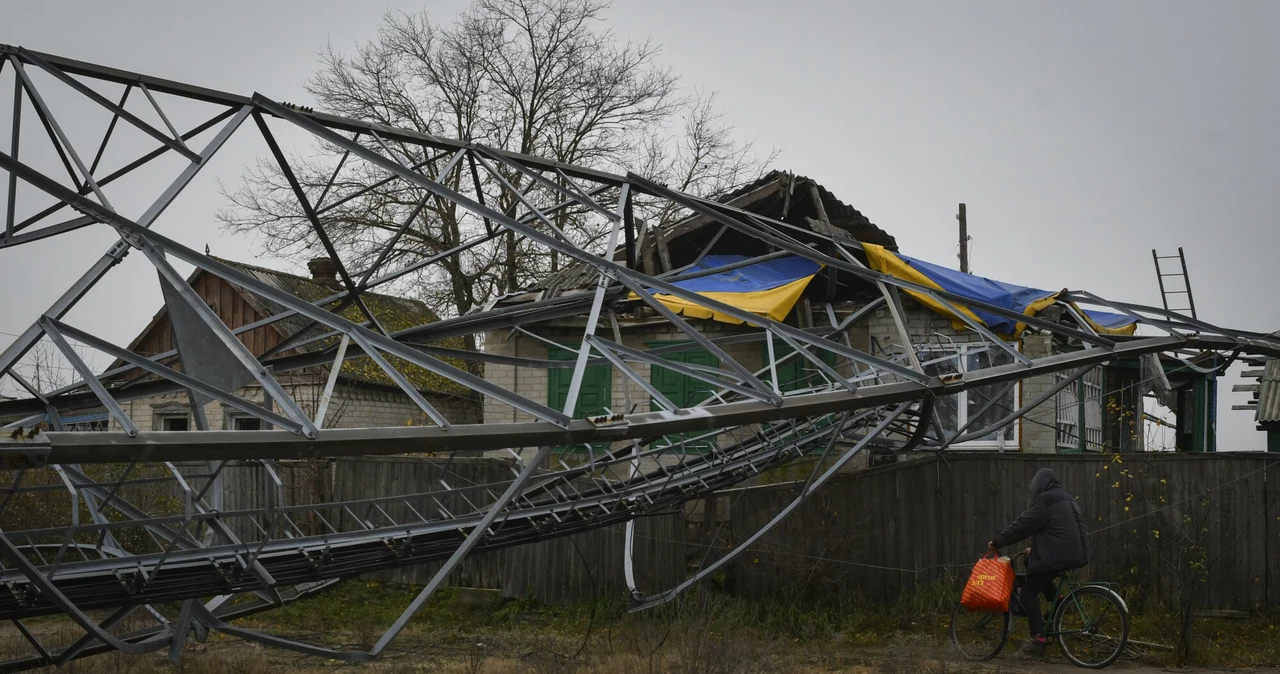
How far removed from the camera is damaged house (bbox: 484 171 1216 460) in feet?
49.5

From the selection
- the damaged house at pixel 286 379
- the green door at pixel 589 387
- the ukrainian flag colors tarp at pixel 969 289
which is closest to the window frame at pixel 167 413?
the damaged house at pixel 286 379

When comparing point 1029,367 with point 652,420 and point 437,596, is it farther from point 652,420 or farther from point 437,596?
point 437,596

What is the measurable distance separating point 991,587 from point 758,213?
8.38 m

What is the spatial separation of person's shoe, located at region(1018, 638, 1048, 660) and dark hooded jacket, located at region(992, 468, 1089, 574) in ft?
2.23

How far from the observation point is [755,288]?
15797mm

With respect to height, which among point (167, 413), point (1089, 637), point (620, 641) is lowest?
point (620, 641)

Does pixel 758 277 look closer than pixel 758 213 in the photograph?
Yes

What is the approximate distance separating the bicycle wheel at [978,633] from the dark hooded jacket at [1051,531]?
80 cm

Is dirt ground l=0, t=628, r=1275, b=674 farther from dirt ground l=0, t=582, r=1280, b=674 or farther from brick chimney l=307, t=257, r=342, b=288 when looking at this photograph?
brick chimney l=307, t=257, r=342, b=288

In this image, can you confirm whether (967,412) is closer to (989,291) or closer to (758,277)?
(989,291)

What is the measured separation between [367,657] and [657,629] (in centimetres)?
512

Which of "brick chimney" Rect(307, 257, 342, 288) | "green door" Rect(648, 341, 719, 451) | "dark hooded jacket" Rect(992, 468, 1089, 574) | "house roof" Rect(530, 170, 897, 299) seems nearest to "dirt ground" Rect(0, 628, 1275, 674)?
"dark hooded jacket" Rect(992, 468, 1089, 574)

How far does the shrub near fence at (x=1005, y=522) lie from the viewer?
12.8 meters

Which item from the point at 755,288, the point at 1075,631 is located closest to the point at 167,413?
the point at 755,288
